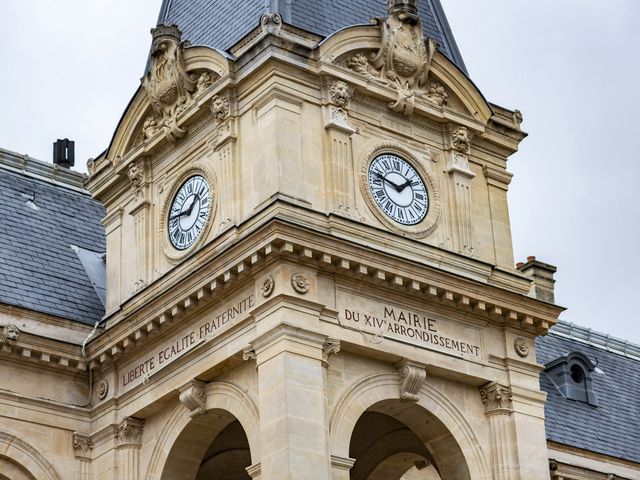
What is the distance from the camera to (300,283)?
3722 centimetres

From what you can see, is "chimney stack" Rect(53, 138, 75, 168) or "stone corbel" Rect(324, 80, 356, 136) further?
"chimney stack" Rect(53, 138, 75, 168)

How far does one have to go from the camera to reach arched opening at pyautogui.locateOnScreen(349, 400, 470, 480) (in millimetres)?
39312

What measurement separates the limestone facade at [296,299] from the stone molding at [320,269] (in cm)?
5

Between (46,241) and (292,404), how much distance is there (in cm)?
1225

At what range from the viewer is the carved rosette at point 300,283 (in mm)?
37094

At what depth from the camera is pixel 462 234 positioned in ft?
135

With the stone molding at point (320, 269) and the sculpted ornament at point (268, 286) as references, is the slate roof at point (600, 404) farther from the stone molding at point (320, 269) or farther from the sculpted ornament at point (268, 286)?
the sculpted ornament at point (268, 286)

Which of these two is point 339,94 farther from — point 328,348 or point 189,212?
point 328,348

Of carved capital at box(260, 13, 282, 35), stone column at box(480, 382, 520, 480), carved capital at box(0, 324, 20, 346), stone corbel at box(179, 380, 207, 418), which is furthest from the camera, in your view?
carved capital at box(0, 324, 20, 346)

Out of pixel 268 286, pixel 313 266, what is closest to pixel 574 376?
pixel 313 266

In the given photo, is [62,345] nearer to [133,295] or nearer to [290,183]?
[133,295]

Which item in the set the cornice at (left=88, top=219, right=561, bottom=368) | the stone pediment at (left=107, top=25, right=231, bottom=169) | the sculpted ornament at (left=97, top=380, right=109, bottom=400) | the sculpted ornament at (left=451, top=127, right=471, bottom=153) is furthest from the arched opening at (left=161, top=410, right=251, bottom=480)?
the sculpted ornament at (left=451, top=127, right=471, bottom=153)

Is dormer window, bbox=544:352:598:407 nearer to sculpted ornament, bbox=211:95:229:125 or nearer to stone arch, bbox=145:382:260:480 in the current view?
stone arch, bbox=145:382:260:480

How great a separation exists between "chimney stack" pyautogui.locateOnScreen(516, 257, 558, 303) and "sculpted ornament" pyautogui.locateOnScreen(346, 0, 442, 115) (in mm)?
12792
